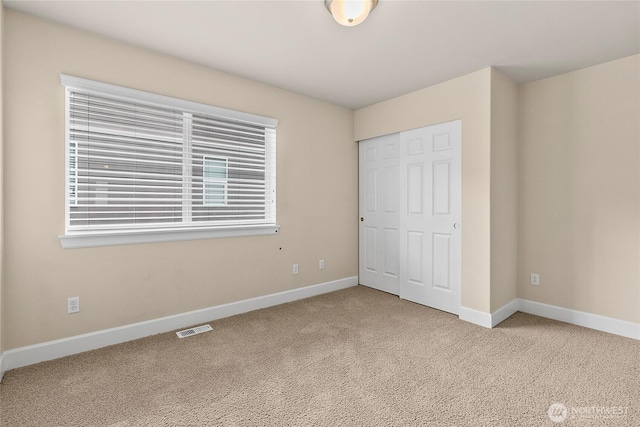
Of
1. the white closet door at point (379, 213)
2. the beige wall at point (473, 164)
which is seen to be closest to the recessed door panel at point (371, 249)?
the white closet door at point (379, 213)

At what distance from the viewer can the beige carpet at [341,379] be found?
1.76 meters

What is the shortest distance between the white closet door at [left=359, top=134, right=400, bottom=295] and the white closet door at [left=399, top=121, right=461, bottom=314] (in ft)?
0.60

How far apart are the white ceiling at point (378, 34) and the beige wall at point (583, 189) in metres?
0.26

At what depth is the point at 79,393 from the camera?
76.8 inches

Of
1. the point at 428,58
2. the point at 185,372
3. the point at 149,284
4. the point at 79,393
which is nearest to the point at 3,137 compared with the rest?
the point at 149,284

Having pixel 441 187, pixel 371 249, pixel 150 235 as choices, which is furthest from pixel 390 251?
pixel 150 235

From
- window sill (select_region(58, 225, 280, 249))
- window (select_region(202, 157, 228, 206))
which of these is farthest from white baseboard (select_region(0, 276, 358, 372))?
window (select_region(202, 157, 228, 206))

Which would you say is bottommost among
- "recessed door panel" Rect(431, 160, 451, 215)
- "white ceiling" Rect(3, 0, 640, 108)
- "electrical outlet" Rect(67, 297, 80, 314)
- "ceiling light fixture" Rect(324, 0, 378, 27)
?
"electrical outlet" Rect(67, 297, 80, 314)

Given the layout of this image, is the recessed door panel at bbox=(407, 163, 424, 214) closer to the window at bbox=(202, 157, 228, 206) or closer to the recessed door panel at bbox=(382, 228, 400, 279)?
the recessed door panel at bbox=(382, 228, 400, 279)

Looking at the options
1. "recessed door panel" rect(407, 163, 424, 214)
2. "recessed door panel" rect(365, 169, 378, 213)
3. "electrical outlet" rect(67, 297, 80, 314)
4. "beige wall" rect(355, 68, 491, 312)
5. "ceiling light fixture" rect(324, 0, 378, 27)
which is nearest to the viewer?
"ceiling light fixture" rect(324, 0, 378, 27)

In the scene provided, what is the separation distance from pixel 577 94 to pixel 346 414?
11.5ft

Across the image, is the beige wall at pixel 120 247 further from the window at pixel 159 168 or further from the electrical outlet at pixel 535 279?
the electrical outlet at pixel 535 279

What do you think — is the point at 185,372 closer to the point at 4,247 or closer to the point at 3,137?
the point at 4,247

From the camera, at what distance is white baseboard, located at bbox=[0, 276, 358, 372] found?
7.37 ft
